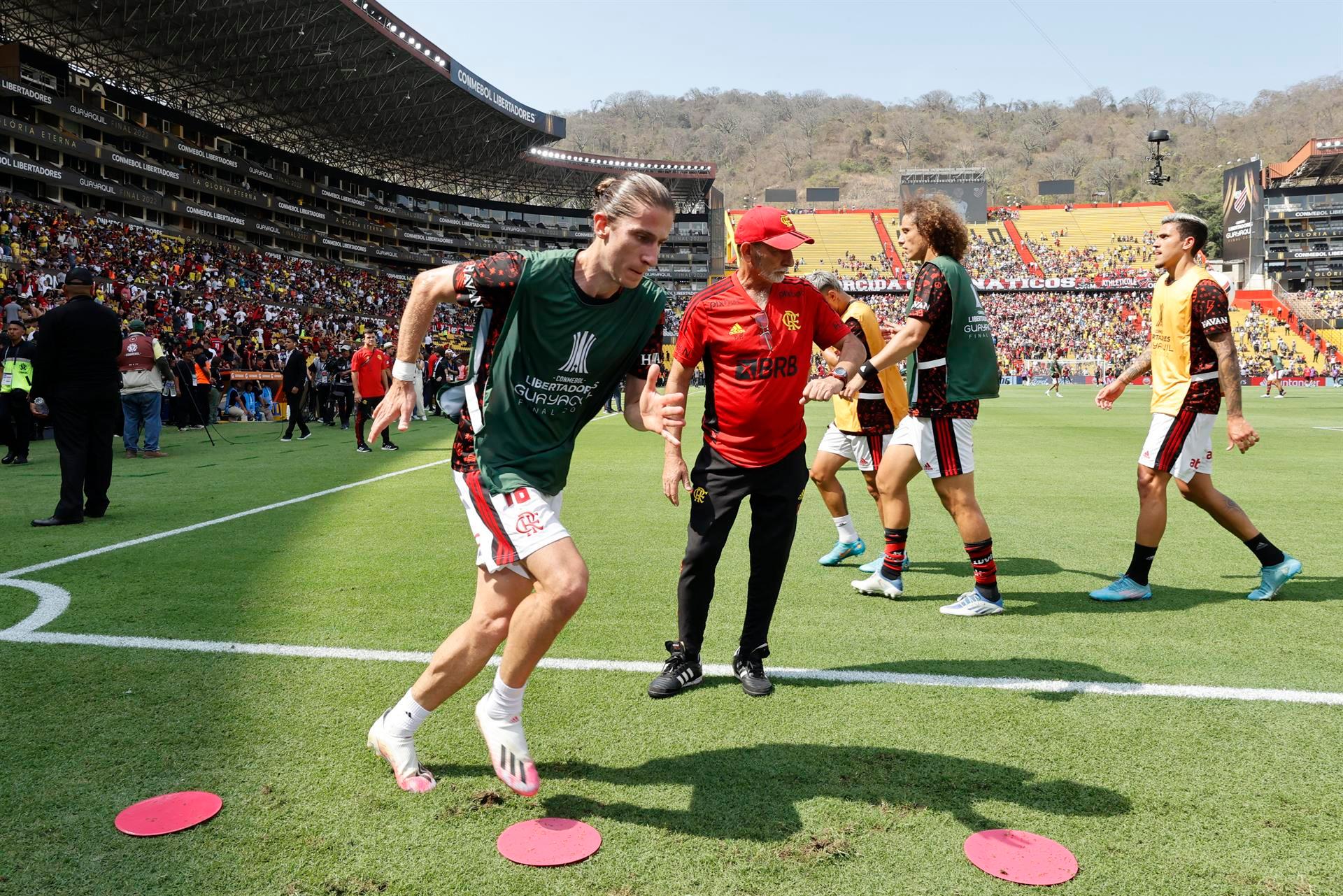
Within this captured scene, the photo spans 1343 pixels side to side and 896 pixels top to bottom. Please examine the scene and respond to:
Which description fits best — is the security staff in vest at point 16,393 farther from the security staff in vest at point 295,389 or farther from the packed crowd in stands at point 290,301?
the security staff in vest at point 295,389

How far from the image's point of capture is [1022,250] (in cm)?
8038

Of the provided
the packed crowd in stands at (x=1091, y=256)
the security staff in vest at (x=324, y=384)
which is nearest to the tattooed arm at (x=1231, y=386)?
the security staff in vest at (x=324, y=384)

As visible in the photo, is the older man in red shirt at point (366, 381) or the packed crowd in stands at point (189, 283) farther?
the packed crowd in stands at point (189, 283)

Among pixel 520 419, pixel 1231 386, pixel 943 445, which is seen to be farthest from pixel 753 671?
pixel 1231 386

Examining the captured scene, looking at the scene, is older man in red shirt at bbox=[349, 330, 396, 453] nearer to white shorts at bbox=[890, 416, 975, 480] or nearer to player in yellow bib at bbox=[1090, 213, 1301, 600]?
white shorts at bbox=[890, 416, 975, 480]

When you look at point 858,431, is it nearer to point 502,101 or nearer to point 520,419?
point 520,419

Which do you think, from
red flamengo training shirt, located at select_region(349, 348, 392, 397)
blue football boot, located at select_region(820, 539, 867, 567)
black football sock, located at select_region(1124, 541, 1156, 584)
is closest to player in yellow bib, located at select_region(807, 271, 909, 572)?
blue football boot, located at select_region(820, 539, 867, 567)

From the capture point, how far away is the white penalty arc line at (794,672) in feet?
11.8

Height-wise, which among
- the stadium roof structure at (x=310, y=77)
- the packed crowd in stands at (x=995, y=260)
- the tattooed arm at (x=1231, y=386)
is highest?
the stadium roof structure at (x=310, y=77)

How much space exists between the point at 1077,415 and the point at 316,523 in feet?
70.3

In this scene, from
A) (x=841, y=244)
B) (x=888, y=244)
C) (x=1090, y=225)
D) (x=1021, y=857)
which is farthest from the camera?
(x=1090, y=225)

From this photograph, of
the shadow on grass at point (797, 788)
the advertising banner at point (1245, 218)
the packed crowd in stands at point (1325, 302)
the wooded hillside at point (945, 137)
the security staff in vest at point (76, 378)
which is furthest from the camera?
the wooded hillside at point (945, 137)

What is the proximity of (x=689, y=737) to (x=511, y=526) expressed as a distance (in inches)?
42.4

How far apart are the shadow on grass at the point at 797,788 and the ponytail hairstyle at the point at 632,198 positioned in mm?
1826
